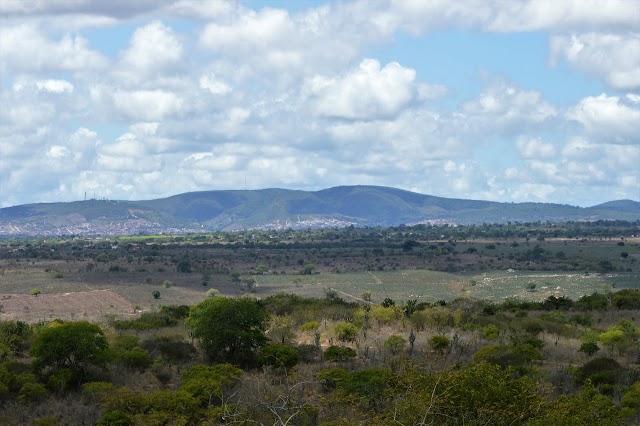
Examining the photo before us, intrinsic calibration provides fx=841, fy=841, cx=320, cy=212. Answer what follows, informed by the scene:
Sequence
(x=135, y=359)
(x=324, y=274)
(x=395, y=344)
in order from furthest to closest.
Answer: (x=324, y=274)
(x=395, y=344)
(x=135, y=359)

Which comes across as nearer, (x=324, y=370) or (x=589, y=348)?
(x=324, y=370)

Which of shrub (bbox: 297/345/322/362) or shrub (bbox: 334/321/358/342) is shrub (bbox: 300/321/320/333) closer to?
shrub (bbox: 334/321/358/342)

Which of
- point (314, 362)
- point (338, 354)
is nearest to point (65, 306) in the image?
point (314, 362)

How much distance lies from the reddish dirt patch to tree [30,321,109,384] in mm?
30701

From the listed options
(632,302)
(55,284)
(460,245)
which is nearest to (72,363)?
(632,302)

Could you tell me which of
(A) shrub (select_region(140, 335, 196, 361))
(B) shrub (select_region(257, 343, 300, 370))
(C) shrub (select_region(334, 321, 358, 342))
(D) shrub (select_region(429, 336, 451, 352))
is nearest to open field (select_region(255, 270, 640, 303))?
(C) shrub (select_region(334, 321, 358, 342))

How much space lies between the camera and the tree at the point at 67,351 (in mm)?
39906

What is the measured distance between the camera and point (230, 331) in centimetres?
4434

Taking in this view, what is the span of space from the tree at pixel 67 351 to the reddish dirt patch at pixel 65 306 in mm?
30701

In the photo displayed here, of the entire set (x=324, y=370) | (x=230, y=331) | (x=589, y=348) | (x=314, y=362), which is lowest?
(x=314, y=362)

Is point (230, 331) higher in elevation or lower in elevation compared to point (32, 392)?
higher

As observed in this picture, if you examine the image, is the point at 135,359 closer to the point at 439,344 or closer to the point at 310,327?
the point at 310,327

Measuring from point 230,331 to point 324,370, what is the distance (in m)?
6.50

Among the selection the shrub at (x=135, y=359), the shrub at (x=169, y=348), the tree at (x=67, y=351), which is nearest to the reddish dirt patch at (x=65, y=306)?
the shrub at (x=169, y=348)
